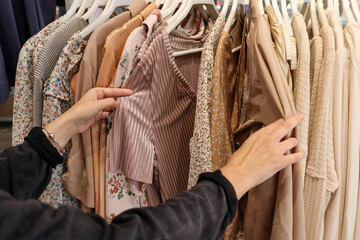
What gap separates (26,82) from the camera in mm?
740

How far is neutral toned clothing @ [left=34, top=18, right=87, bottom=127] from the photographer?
0.70 m

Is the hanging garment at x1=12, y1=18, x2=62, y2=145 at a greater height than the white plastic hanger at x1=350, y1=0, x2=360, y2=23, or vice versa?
the white plastic hanger at x1=350, y1=0, x2=360, y2=23

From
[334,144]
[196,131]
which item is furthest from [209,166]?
[334,144]

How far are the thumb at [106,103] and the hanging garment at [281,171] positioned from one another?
0.30 m

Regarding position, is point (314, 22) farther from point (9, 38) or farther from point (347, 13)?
point (9, 38)

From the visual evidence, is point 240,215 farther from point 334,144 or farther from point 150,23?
point 150,23

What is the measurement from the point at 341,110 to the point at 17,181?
0.72 m

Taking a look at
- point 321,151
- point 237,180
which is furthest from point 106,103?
point 321,151

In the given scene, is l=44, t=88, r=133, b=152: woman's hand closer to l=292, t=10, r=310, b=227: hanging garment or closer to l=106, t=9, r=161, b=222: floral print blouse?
l=106, t=9, r=161, b=222: floral print blouse

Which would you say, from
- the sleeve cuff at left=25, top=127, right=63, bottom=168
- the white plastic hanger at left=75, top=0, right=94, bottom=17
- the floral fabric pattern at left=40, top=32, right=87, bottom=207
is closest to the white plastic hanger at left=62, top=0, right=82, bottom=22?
the white plastic hanger at left=75, top=0, right=94, bottom=17

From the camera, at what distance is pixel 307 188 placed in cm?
67

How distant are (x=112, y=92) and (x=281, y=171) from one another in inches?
16.2

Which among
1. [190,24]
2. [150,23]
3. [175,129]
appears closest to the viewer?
[150,23]

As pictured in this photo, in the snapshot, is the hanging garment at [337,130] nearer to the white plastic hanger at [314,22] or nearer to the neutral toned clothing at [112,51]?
the white plastic hanger at [314,22]
